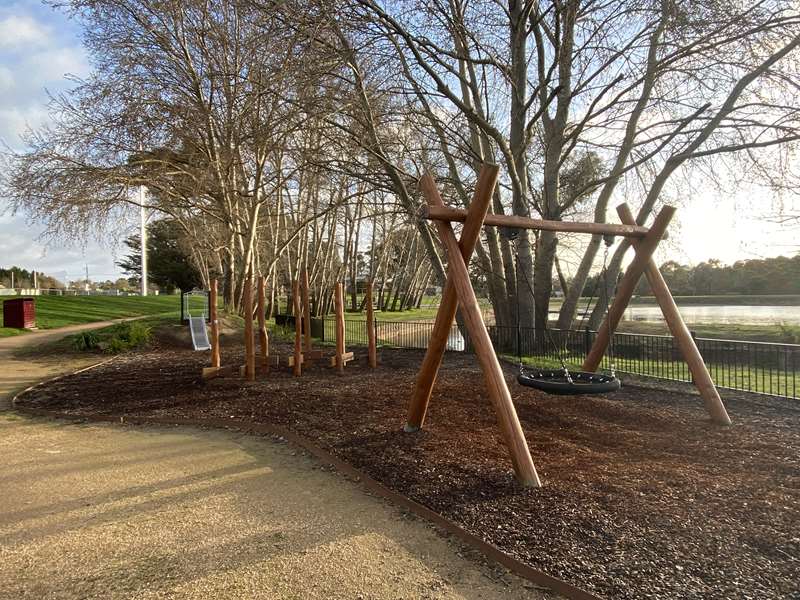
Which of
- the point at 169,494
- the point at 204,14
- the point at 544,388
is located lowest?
the point at 169,494

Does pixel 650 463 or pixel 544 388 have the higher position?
pixel 544 388

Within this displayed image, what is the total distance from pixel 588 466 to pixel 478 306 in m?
1.76

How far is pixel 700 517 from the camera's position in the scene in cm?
362

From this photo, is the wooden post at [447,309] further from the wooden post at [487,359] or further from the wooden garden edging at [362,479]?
the wooden garden edging at [362,479]

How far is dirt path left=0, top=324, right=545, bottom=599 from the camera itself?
9.82ft

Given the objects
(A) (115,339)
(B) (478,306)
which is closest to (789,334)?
(B) (478,306)

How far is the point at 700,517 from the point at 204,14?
56.9ft

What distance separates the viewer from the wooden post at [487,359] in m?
Result: 4.32

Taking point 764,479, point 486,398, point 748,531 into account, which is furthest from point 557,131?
point 748,531

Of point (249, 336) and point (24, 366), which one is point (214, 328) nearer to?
point (249, 336)

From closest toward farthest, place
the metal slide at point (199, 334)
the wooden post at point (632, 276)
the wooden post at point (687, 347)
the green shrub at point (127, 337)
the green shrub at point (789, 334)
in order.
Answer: the wooden post at point (687, 347), the wooden post at point (632, 276), the green shrub at point (127, 337), the metal slide at point (199, 334), the green shrub at point (789, 334)

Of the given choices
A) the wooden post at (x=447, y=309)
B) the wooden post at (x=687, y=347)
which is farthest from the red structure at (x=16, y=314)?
the wooden post at (x=687, y=347)

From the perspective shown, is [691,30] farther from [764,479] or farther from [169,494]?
[169,494]

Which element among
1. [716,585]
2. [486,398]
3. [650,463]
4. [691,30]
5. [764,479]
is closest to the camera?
[716,585]
